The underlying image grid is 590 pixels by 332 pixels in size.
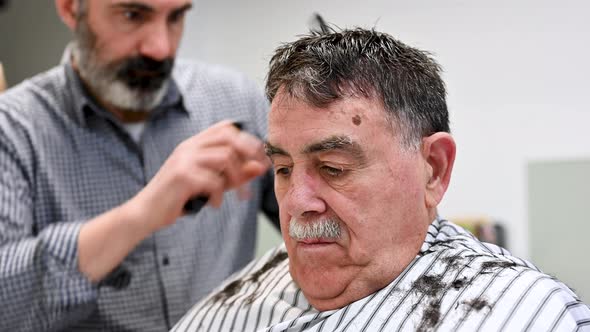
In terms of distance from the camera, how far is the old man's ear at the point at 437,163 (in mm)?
1471

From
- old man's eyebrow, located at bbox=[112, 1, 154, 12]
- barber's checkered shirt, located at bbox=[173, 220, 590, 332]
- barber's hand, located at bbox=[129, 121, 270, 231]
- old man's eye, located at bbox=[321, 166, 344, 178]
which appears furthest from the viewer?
old man's eyebrow, located at bbox=[112, 1, 154, 12]

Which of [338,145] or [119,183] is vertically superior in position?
[338,145]

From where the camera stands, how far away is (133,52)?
2186mm

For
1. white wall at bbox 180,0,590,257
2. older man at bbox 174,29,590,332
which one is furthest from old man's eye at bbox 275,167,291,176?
white wall at bbox 180,0,590,257

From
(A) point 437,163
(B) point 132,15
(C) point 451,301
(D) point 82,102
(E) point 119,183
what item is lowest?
(C) point 451,301

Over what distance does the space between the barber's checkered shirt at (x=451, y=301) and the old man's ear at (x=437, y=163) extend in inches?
3.7

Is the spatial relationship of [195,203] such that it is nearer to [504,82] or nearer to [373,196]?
[373,196]

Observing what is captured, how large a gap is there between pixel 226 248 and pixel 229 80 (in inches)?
24.5

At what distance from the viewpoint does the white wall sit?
4.23 meters

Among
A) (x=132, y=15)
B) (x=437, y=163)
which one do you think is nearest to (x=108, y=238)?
(x=132, y=15)

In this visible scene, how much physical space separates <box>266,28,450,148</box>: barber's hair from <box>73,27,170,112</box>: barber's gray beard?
2.71 feet

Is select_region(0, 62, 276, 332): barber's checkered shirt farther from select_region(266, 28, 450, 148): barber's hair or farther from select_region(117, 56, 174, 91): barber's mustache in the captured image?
select_region(266, 28, 450, 148): barber's hair

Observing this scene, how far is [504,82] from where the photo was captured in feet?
14.6

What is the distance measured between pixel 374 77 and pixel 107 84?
3.53 ft
